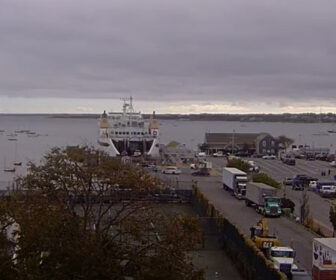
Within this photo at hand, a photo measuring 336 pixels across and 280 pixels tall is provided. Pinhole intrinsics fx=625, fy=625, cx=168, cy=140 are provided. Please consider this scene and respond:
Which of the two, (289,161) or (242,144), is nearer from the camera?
(289,161)

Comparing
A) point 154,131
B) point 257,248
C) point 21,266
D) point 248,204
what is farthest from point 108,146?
point 21,266

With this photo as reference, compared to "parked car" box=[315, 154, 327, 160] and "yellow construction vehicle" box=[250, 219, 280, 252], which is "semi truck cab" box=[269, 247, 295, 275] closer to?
"yellow construction vehicle" box=[250, 219, 280, 252]

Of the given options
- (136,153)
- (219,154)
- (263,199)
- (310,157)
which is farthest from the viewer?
(219,154)

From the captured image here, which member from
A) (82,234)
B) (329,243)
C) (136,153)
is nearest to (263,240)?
(329,243)

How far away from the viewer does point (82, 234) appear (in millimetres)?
9305

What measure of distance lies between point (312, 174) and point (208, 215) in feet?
61.4

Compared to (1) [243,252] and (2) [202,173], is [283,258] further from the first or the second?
(2) [202,173]

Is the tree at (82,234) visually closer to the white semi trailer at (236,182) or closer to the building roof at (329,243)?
the building roof at (329,243)

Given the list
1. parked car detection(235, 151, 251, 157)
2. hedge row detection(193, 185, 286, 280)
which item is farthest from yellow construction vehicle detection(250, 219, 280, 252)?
parked car detection(235, 151, 251, 157)

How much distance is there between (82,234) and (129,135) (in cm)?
4131

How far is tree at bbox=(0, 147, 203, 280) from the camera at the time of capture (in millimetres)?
8773

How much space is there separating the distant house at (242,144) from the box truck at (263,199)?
3076 centimetres

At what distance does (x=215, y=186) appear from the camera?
27281mm

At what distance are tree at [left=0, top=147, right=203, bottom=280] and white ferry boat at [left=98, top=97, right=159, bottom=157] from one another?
3639 cm
